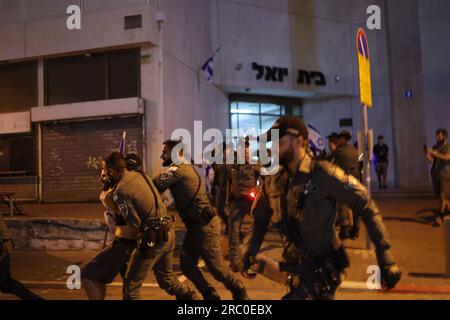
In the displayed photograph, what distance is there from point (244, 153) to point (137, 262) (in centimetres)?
351

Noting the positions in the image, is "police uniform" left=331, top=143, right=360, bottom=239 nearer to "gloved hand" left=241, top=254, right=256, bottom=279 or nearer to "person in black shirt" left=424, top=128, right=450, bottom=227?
"person in black shirt" left=424, top=128, right=450, bottom=227

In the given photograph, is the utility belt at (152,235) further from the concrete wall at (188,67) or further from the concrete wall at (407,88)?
the concrete wall at (407,88)

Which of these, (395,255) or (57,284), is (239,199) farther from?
(57,284)

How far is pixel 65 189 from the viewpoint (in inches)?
529

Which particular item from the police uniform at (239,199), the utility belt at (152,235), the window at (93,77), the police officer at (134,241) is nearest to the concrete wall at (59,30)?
the window at (93,77)

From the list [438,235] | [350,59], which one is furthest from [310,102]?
[438,235]

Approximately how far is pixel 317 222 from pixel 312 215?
0.19 feet

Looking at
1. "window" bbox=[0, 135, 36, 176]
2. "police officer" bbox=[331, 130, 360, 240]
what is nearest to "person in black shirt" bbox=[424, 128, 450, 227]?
"police officer" bbox=[331, 130, 360, 240]

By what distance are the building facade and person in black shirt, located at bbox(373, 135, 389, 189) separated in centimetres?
124

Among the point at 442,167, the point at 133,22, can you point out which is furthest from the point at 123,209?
the point at 133,22

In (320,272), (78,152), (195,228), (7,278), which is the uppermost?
(78,152)

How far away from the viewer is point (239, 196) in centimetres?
681

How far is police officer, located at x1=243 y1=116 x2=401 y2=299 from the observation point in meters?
2.96

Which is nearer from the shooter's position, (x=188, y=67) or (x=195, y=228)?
(x=195, y=228)
